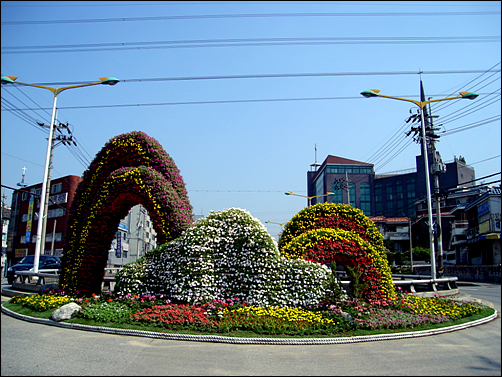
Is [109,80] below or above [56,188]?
below

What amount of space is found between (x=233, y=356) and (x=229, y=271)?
13.7 ft

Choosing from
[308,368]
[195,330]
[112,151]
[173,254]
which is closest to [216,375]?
[308,368]

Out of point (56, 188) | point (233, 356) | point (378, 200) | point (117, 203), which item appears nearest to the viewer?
point (233, 356)

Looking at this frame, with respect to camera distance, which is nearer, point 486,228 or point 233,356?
point 233,356

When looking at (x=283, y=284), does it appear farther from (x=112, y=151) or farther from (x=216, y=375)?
(x=112, y=151)

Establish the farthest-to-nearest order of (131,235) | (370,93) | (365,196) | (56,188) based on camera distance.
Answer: (365,196) → (131,235) → (56,188) → (370,93)

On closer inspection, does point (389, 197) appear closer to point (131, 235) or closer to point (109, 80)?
point (131, 235)

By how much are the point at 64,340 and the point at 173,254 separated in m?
4.01

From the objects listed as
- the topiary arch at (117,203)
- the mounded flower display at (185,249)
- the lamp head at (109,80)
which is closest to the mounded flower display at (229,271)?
the mounded flower display at (185,249)

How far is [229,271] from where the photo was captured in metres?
11.6

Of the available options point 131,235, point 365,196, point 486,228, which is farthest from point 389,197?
point 131,235

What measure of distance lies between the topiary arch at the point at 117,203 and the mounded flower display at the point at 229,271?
1106 millimetres

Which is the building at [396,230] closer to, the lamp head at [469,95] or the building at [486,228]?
the building at [486,228]

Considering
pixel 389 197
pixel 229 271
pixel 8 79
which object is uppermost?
pixel 389 197
